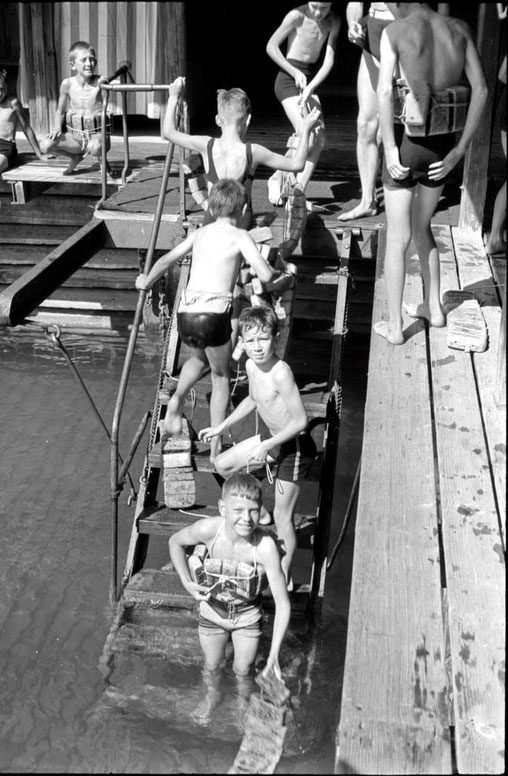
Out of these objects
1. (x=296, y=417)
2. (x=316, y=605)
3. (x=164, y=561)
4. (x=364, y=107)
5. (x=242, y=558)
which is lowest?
(x=164, y=561)

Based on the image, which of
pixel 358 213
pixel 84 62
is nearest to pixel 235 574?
pixel 358 213

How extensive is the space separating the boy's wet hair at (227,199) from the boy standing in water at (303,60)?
1.63 metres

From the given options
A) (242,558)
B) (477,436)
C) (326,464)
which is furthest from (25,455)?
(477,436)

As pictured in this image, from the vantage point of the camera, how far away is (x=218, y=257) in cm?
531

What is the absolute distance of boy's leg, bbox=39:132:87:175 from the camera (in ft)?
30.0

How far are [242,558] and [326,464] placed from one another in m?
1.21

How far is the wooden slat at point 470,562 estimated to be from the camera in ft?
9.41

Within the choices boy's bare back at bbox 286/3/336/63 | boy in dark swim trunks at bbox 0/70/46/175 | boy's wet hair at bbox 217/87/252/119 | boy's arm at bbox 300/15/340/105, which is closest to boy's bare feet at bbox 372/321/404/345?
boy's wet hair at bbox 217/87/252/119

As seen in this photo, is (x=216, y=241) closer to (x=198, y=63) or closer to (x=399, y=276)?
(x=399, y=276)

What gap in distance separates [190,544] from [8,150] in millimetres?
6478

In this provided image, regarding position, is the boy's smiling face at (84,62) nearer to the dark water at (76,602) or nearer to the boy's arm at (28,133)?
the boy's arm at (28,133)

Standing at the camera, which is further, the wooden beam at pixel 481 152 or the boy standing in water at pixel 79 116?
the boy standing in water at pixel 79 116

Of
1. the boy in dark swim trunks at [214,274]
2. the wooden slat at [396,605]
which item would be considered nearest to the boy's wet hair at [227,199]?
the boy in dark swim trunks at [214,274]

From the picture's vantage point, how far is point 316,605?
5.18 metres
